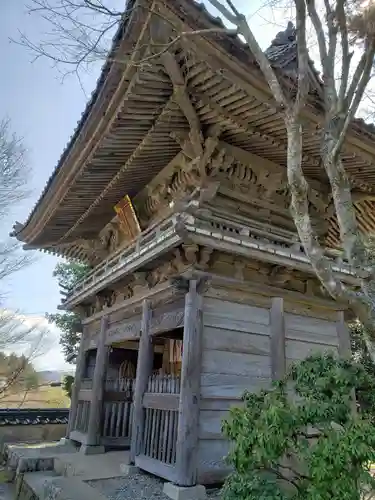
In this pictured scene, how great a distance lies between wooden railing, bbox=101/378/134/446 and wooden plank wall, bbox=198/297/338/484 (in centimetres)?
378

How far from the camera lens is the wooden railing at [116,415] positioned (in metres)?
8.39

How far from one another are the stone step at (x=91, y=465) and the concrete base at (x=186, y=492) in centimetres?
143

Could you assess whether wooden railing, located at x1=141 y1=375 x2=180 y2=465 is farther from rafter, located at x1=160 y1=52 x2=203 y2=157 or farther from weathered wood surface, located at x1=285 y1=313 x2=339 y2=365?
rafter, located at x1=160 y1=52 x2=203 y2=157

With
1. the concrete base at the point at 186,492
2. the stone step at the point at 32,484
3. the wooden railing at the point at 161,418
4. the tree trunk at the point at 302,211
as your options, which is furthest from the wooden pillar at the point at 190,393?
the tree trunk at the point at 302,211

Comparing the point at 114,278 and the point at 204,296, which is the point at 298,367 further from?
the point at 114,278

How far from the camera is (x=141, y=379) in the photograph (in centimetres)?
641

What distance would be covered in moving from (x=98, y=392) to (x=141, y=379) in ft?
8.06

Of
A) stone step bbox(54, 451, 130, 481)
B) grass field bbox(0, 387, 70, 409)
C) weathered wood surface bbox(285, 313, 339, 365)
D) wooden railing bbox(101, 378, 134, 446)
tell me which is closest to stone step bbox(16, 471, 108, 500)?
stone step bbox(54, 451, 130, 481)

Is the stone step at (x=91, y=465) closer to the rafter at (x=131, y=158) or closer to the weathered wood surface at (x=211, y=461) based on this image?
the weathered wood surface at (x=211, y=461)

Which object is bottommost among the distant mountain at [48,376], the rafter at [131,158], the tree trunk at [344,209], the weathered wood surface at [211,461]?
the weathered wood surface at [211,461]

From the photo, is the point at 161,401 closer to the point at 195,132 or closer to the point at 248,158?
the point at 195,132

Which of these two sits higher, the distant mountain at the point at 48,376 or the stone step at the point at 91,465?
the distant mountain at the point at 48,376

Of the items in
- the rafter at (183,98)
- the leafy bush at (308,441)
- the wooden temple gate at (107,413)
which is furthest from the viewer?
the wooden temple gate at (107,413)

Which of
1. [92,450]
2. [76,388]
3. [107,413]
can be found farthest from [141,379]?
[76,388]
